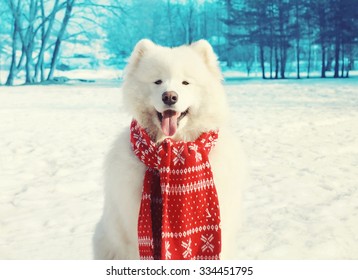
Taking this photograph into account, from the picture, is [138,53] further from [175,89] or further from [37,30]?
[37,30]

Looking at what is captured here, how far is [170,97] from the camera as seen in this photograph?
215cm

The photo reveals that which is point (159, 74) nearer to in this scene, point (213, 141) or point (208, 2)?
point (213, 141)

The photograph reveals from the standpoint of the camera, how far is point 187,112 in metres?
2.35

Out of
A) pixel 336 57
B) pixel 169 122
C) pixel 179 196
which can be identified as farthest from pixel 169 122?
pixel 336 57

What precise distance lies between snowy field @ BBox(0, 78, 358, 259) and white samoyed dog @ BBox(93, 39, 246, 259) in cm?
26

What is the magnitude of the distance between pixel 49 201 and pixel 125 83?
7.23 ft

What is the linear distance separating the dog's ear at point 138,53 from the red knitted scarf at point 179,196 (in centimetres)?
38

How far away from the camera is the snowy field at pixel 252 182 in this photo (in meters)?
3.14

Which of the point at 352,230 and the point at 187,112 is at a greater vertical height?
the point at 187,112

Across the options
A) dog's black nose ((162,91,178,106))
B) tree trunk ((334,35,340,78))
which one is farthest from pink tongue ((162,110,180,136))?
tree trunk ((334,35,340,78))

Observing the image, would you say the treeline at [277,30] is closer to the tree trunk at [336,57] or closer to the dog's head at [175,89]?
the tree trunk at [336,57]

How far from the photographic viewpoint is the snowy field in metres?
3.14

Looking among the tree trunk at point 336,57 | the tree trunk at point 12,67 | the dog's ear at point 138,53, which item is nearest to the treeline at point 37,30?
the tree trunk at point 12,67

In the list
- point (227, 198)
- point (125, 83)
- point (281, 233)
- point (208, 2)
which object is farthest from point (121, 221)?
point (208, 2)
